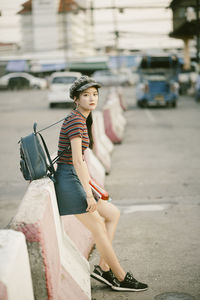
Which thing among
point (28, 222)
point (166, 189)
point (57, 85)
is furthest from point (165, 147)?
point (57, 85)

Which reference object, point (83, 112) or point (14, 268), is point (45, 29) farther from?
point (14, 268)

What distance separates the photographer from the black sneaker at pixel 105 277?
3785mm

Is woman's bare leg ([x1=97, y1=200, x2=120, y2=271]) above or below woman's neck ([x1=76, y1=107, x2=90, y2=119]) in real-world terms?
below

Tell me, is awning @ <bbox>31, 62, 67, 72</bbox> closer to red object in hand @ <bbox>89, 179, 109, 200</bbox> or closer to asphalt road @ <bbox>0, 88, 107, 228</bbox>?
asphalt road @ <bbox>0, 88, 107, 228</bbox>

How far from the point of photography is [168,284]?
3.88m

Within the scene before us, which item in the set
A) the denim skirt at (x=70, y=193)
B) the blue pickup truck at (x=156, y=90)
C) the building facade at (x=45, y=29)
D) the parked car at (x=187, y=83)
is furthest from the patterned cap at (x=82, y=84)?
the building facade at (x=45, y=29)

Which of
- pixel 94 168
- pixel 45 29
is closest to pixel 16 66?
pixel 94 168

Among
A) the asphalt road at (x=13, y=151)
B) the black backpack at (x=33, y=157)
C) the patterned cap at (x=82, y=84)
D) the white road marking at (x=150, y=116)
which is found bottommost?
the white road marking at (x=150, y=116)

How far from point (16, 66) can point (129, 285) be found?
208ft

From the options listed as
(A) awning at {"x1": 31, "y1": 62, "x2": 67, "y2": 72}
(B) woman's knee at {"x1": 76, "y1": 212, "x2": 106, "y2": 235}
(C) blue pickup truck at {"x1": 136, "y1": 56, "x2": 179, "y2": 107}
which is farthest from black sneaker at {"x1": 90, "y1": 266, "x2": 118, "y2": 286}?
(A) awning at {"x1": 31, "y1": 62, "x2": 67, "y2": 72}

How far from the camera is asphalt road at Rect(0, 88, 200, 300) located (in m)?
4.07

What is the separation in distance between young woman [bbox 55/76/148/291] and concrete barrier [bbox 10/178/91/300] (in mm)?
135

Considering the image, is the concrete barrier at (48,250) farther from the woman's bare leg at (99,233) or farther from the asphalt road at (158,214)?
the asphalt road at (158,214)

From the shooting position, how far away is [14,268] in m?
2.24
